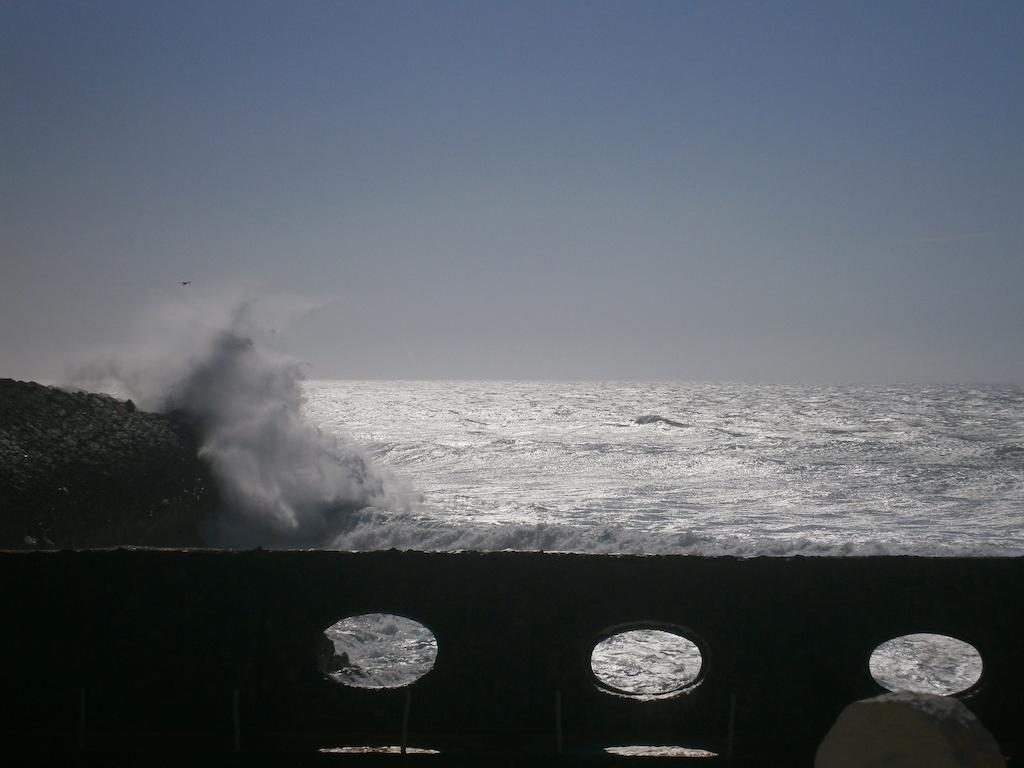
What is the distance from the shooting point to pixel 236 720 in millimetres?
3832

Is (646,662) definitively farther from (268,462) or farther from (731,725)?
(268,462)

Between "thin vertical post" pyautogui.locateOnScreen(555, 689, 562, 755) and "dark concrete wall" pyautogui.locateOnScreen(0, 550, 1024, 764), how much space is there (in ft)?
0.20

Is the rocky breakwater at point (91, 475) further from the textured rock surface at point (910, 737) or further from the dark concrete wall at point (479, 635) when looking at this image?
the textured rock surface at point (910, 737)

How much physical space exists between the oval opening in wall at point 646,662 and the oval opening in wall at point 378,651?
1741 millimetres

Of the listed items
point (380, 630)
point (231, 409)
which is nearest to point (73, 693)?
point (380, 630)

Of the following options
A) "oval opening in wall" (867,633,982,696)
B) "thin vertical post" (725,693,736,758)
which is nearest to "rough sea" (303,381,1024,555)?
"oval opening in wall" (867,633,982,696)

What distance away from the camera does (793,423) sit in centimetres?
5144

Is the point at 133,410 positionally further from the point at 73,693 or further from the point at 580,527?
the point at 73,693

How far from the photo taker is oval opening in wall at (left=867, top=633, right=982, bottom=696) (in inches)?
372

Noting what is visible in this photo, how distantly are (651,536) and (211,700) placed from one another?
13491 mm

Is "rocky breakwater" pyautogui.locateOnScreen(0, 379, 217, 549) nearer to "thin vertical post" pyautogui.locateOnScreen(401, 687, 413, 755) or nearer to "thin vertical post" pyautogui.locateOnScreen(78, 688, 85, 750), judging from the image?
"thin vertical post" pyautogui.locateOnScreen(78, 688, 85, 750)

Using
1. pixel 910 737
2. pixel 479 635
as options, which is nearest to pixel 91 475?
pixel 479 635

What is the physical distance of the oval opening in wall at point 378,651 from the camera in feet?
28.6

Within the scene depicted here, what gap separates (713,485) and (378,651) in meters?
17.7
